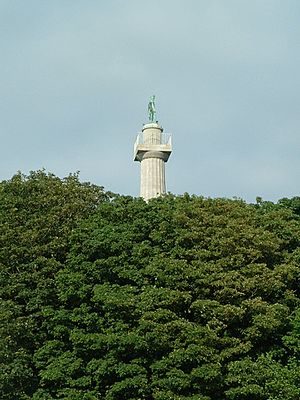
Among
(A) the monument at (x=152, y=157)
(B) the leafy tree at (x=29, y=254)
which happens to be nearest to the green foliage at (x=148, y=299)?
(B) the leafy tree at (x=29, y=254)

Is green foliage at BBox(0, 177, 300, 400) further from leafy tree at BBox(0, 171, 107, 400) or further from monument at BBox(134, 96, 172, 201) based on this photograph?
monument at BBox(134, 96, 172, 201)

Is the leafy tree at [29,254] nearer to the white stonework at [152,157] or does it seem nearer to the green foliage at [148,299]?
the green foliage at [148,299]

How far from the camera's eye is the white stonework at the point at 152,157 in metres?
28.1

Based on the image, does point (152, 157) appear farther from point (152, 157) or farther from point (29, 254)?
point (29, 254)

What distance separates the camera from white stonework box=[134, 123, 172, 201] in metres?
28.1

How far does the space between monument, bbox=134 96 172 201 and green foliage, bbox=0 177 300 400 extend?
22.5 ft

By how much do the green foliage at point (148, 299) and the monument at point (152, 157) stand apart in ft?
22.5

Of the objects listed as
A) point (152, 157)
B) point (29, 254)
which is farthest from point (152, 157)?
point (29, 254)

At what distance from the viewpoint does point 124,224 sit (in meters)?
20.3

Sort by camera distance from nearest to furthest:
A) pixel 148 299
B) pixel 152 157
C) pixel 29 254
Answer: pixel 148 299, pixel 29 254, pixel 152 157

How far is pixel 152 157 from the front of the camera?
28906 millimetres

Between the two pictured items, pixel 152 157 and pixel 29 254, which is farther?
pixel 152 157

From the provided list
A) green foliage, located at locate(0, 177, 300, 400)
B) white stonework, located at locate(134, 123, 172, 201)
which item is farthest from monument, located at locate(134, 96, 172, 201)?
green foliage, located at locate(0, 177, 300, 400)

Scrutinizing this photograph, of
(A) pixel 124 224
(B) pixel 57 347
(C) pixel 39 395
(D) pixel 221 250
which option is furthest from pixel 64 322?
(D) pixel 221 250
